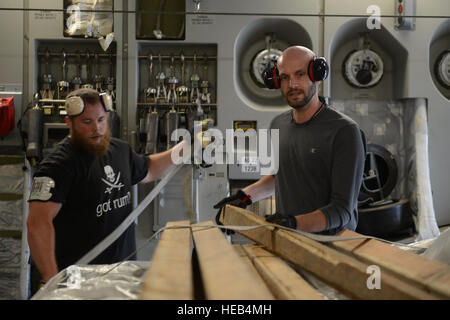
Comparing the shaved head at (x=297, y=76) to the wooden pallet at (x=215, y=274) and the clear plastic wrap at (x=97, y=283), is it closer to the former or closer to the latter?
the wooden pallet at (x=215, y=274)

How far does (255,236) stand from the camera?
1.27 metres

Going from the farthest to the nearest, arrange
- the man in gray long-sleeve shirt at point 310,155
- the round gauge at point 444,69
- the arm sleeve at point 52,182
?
the round gauge at point 444,69 < the arm sleeve at point 52,182 < the man in gray long-sleeve shirt at point 310,155

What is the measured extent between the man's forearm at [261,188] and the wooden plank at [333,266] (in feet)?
2.39

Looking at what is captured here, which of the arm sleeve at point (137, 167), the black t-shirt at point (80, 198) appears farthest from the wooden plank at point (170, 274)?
the arm sleeve at point (137, 167)

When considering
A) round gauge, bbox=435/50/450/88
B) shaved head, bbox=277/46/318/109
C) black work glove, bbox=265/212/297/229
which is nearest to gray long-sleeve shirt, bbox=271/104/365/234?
shaved head, bbox=277/46/318/109

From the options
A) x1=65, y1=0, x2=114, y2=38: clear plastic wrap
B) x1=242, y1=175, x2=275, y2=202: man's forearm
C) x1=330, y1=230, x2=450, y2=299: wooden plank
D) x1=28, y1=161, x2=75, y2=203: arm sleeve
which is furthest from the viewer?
x1=65, y1=0, x2=114, y2=38: clear plastic wrap

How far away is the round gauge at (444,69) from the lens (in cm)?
442

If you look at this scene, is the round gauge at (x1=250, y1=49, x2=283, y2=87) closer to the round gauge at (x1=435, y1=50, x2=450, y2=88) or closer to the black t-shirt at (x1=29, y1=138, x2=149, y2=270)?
the round gauge at (x1=435, y1=50, x2=450, y2=88)

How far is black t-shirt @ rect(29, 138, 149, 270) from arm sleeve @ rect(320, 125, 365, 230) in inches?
43.5

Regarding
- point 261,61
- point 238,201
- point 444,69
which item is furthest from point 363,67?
point 238,201

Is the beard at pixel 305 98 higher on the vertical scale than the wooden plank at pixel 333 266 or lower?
higher

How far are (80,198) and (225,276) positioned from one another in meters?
1.44

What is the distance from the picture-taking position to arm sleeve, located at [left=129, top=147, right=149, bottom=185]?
2328 mm
